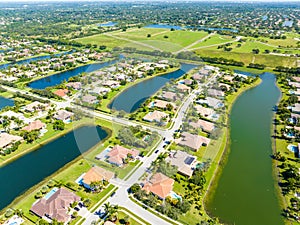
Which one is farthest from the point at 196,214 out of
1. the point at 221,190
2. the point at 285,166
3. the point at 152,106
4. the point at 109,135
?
the point at 152,106

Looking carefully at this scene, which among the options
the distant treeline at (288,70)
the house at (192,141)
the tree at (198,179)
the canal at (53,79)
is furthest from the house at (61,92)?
the distant treeline at (288,70)

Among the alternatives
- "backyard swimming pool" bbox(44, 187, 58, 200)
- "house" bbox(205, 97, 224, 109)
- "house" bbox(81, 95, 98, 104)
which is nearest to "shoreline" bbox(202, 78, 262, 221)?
"house" bbox(205, 97, 224, 109)

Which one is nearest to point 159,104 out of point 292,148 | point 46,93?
point 292,148

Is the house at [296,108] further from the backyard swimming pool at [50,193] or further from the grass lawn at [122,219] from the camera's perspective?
the backyard swimming pool at [50,193]

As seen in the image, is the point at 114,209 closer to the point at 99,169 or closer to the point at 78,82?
the point at 99,169

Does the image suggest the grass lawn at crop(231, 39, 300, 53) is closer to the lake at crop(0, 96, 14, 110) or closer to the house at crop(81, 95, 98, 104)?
the house at crop(81, 95, 98, 104)
